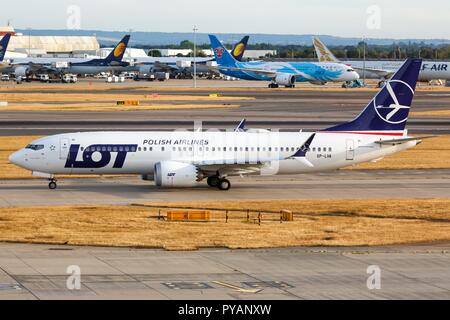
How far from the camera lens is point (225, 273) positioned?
129ft

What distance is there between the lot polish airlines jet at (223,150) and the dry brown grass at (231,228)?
694 cm

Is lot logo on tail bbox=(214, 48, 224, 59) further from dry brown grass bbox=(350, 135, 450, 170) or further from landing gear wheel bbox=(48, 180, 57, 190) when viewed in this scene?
landing gear wheel bbox=(48, 180, 57, 190)

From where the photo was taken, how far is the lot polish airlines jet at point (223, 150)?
206 feet

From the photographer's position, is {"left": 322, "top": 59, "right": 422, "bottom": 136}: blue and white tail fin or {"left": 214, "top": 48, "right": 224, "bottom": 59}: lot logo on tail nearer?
{"left": 322, "top": 59, "right": 422, "bottom": 136}: blue and white tail fin

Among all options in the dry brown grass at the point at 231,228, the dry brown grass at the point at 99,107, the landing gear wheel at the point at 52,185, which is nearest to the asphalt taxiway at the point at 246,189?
the landing gear wheel at the point at 52,185

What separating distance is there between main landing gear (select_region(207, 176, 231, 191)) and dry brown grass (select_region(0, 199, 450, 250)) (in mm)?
6896

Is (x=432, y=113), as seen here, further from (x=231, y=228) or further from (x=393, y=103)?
(x=231, y=228)

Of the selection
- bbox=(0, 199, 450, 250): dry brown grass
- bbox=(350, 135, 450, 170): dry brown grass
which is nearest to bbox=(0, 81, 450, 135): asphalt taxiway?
bbox=(350, 135, 450, 170): dry brown grass

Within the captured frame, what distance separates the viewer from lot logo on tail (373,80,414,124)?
66.1 metres

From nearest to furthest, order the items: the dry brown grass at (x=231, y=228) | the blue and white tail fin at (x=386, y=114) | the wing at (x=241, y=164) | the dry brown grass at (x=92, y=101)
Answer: the dry brown grass at (x=231, y=228)
the wing at (x=241, y=164)
the blue and white tail fin at (x=386, y=114)
the dry brown grass at (x=92, y=101)

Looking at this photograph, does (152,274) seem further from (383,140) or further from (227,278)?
(383,140)

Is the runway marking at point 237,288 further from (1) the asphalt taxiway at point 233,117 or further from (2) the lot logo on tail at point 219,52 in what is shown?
(2) the lot logo on tail at point 219,52

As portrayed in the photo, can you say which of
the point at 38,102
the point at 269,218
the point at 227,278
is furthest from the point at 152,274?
the point at 38,102

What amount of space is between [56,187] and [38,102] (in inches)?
3318
